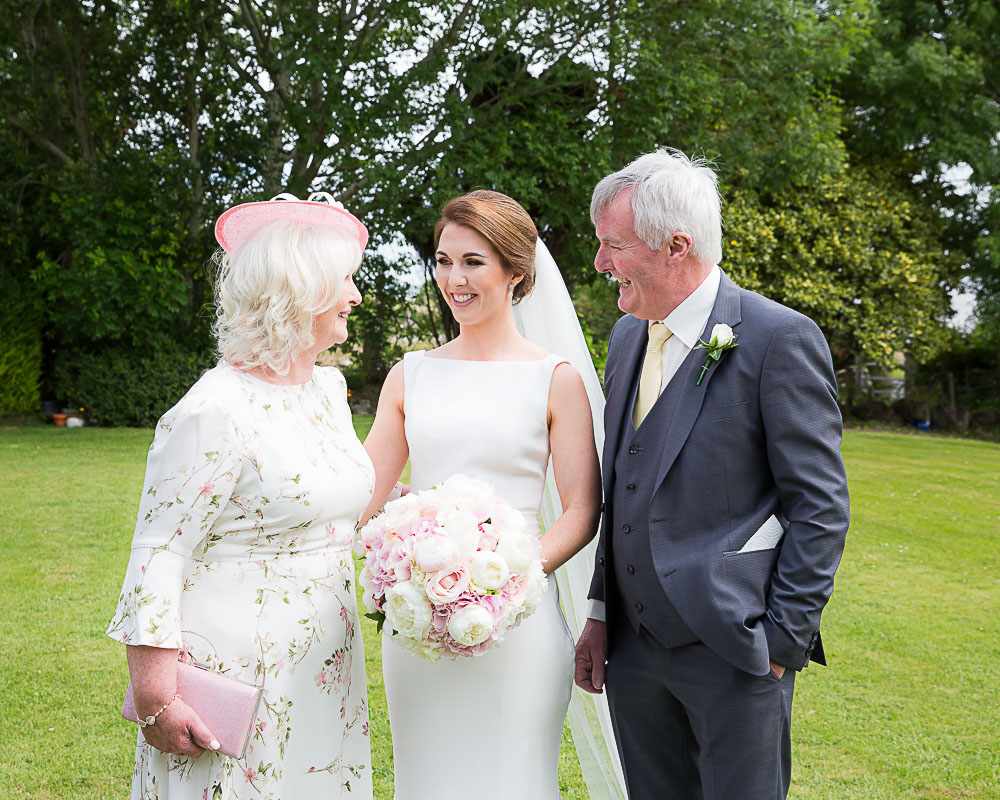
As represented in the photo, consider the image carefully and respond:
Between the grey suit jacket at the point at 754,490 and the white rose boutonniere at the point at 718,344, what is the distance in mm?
20

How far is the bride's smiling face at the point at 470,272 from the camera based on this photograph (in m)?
3.10

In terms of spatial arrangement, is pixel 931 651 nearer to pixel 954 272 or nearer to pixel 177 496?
pixel 177 496

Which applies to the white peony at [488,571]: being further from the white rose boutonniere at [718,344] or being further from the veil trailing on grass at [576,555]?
the veil trailing on grass at [576,555]

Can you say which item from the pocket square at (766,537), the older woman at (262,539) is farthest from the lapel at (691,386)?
the older woman at (262,539)

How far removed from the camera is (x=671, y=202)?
2.63 m

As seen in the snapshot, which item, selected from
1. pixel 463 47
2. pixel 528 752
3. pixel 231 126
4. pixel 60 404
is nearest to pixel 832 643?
pixel 528 752

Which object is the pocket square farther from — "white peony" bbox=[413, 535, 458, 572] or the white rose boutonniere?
"white peony" bbox=[413, 535, 458, 572]

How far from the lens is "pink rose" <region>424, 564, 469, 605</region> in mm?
2389

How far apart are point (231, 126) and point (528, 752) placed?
1612 cm

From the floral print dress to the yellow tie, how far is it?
895mm

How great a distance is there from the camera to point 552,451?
3109 millimetres

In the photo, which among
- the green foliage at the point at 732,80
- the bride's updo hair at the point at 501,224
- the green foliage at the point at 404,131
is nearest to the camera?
the bride's updo hair at the point at 501,224

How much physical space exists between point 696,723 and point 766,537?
23.2 inches

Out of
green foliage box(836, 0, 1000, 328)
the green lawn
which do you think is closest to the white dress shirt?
the green lawn
